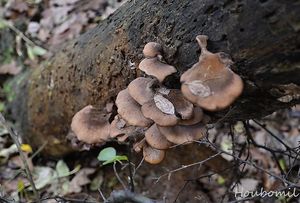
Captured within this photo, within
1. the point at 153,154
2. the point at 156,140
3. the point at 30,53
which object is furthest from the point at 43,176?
the point at 156,140

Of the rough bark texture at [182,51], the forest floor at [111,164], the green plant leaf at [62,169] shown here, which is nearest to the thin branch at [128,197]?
the rough bark texture at [182,51]

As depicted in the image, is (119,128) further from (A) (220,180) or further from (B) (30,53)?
(B) (30,53)

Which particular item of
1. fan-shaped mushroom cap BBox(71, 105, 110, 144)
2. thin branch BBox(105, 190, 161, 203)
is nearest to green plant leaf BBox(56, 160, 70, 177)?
fan-shaped mushroom cap BBox(71, 105, 110, 144)

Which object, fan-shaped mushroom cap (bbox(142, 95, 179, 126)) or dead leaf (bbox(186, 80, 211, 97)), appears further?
fan-shaped mushroom cap (bbox(142, 95, 179, 126))

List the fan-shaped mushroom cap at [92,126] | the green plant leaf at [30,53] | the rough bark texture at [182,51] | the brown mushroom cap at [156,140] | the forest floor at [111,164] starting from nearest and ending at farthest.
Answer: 1. the rough bark texture at [182,51]
2. the brown mushroom cap at [156,140]
3. the fan-shaped mushroom cap at [92,126]
4. the forest floor at [111,164]
5. the green plant leaf at [30,53]

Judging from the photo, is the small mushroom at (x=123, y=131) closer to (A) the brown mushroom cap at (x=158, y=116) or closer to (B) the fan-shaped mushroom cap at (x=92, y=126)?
(B) the fan-shaped mushroom cap at (x=92, y=126)

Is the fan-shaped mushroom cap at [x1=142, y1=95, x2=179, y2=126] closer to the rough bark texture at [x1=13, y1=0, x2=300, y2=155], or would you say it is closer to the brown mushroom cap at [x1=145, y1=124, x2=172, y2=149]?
the brown mushroom cap at [x1=145, y1=124, x2=172, y2=149]

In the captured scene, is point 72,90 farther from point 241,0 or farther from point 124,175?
point 241,0
